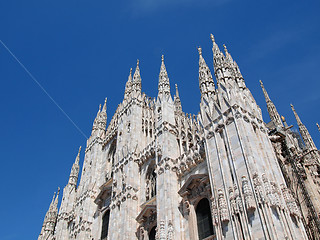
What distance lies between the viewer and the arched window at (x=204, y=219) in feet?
54.0

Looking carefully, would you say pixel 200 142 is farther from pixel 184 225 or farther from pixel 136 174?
pixel 136 174

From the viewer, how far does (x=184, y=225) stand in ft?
58.6

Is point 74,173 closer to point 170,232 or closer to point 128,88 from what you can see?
point 128,88

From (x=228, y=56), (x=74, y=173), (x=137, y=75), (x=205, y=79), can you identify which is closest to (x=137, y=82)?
(x=137, y=75)

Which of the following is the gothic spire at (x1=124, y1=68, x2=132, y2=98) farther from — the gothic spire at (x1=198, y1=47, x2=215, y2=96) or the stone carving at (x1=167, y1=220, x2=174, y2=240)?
the stone carving at (x1=167, y1=220, x2=174, y2=240)

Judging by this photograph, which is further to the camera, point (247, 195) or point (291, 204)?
point (291, 204)

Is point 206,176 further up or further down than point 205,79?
further down

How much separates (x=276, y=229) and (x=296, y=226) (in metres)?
1.93

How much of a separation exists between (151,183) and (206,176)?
7020mm

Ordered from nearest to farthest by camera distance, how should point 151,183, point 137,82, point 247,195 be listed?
point 247,195
point 151,183
point 137,82

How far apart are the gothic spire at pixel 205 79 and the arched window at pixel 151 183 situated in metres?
7.43

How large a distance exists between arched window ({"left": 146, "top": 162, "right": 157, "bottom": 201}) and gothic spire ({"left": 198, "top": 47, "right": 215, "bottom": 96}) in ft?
24.4

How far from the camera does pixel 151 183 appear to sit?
2336 centimetres

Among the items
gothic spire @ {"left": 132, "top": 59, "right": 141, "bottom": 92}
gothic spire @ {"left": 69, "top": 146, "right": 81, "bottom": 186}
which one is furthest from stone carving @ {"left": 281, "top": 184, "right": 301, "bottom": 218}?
gothic spire @ {"left": 69, "top": 146, "right": 81, "bottom": 186}
